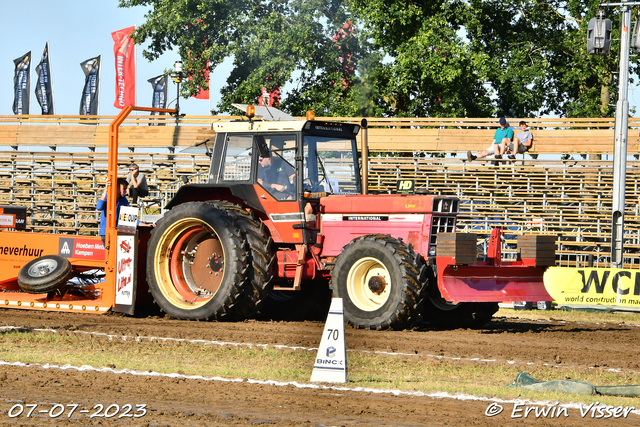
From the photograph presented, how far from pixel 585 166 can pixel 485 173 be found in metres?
2.81

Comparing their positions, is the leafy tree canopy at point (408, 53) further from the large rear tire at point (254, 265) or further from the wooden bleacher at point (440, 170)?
the large rear tire at point (254, 265)

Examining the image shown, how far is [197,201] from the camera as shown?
1073 cm

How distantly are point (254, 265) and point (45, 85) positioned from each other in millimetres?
28014

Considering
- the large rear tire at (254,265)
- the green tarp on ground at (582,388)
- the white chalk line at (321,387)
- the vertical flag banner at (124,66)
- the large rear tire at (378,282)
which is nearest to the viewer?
the white chalk line at (321,387)

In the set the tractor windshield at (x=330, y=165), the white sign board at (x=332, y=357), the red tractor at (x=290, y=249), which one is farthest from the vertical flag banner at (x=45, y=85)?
the white sign board at (x=332, y=357)

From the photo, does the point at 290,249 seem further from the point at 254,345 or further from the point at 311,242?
the point at 254,345

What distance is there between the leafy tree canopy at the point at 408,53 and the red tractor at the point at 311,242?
15.6 metres

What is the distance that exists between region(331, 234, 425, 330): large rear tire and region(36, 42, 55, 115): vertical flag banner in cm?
2825

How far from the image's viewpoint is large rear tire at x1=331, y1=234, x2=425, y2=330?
9133mm

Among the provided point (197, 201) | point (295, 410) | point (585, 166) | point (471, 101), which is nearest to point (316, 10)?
point (471, 101)

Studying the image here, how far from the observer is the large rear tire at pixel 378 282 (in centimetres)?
913

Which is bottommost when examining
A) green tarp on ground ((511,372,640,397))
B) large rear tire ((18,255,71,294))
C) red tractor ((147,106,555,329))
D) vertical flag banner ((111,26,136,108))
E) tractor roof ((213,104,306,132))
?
green tarp on ground ((511,372,640,397))

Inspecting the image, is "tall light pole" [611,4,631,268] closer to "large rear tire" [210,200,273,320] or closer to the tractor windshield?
the tractor windshield

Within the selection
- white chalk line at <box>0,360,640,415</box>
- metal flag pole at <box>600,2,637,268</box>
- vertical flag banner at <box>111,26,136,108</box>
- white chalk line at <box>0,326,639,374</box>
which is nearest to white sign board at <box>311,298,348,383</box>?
white chalk line at <box>0,360,640,415</box>
